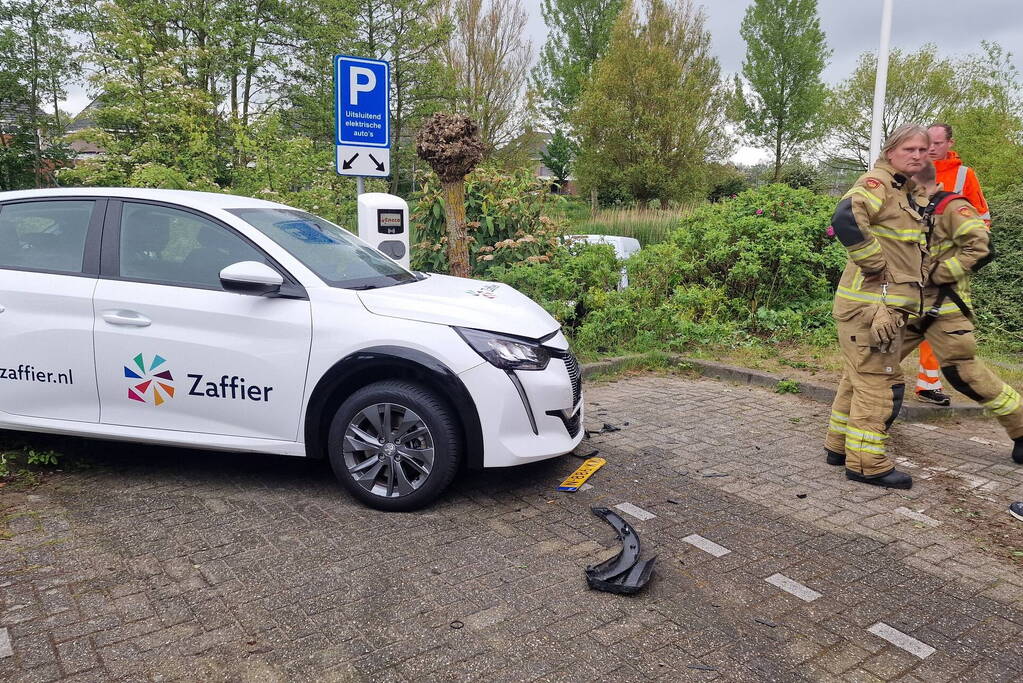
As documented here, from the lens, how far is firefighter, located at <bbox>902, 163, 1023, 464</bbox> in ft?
Result: 15.7

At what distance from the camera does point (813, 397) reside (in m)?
6.76

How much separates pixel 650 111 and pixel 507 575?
27.4 meters

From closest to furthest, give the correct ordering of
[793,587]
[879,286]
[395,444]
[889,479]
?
[793,587] → [395,444] → [879,286] → [889,479]

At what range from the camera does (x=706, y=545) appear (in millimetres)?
3814

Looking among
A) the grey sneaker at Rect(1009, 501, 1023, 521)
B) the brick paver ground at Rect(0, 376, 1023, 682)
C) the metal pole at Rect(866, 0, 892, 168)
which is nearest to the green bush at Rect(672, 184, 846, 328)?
the metal pole at Rect(866, 0, 892, 168)

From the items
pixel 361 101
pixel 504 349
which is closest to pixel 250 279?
pixel 504 349

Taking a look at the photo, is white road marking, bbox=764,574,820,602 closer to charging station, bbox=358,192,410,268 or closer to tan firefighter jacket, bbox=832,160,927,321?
tan firefighter jacket, bbox=832,160,927,321

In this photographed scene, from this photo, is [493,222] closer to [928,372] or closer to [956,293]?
[928,372]

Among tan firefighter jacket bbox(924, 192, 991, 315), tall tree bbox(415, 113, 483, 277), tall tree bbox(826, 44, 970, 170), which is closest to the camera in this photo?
tan firefighter jacket bbox(924, 192, 991, 315)

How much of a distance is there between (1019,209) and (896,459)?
18.1 ft

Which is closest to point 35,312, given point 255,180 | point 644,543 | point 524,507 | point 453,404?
point 453,404

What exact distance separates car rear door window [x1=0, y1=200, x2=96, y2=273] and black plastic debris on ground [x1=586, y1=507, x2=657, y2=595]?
327 centimetres

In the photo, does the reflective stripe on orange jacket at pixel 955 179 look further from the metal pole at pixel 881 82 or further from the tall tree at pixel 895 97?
the tall tree at pixel 895 97

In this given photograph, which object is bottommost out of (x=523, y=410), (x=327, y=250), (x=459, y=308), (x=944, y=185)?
(x=523, y=410)
